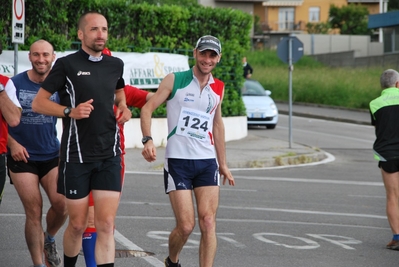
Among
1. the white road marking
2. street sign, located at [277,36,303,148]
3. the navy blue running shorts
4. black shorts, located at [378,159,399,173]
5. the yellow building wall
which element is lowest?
the white road marking

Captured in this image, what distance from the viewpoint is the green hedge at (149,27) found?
19703mm

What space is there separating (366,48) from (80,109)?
7128 cm

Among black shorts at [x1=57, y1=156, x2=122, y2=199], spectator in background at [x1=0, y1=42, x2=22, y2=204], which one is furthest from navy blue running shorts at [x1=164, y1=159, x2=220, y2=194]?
spectator in background at [x1=0, y1=42, x2=22, y2=204]

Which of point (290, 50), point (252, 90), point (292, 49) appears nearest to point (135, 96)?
point (290, 50)

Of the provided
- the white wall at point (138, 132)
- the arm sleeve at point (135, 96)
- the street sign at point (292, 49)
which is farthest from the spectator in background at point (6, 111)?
the street sign at point (292, 49)

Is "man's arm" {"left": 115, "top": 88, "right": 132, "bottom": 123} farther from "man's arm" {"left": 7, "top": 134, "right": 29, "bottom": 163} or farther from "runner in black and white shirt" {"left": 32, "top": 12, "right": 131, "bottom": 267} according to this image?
"man's arm" {"left": 7, "top": 134, "right": 29, "bottom": 163}

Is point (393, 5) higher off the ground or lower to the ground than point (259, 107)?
higher

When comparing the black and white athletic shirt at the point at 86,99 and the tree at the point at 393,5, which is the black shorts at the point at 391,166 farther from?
the tree at the point at 393,5

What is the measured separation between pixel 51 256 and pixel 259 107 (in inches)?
868

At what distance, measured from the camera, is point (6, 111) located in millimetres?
7121

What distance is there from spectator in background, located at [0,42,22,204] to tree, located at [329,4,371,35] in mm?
83207

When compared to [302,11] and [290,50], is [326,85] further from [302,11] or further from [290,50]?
[302,11]

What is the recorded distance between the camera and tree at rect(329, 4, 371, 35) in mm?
88750

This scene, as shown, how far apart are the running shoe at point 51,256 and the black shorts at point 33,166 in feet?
2.08
